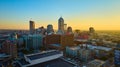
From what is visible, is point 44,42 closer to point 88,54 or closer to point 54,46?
point 54,46

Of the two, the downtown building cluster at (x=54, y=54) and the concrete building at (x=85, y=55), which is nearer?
the downtown building cluster at (x=54, y=54)

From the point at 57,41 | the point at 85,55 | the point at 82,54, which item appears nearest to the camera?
the point at 85,55

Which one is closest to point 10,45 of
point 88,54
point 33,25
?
point 88,54

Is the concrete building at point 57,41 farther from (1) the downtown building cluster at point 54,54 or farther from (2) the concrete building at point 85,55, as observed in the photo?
(2) the concrete building at point 85,55

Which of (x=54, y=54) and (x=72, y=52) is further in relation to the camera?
(x=72, y=52)

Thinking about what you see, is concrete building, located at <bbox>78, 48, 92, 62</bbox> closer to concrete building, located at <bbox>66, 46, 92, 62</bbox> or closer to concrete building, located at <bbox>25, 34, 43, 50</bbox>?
concrete building, located at <bbox>66, 46, 92, 62</bbox>

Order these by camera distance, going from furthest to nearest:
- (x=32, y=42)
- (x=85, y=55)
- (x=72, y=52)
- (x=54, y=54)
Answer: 1. (x=32, y=42)
2. (x=72, y=52)
3. (x=85, y=55)
4. (x=54, y=54)

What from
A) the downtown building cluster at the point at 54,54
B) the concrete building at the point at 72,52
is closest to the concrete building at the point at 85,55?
the downtown building cluster at the point at 54,54

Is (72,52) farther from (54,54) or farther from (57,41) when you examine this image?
(57,41)

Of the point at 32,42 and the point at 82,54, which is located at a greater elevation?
the point at 32,42

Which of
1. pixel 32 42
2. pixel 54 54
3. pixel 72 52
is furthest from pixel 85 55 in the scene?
pixel 32 42

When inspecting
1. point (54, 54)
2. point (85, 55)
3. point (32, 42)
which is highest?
point (32, 42)
